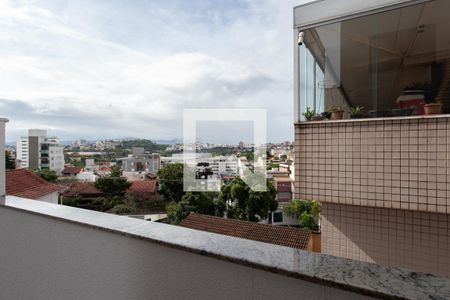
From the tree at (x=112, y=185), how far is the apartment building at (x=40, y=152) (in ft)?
12.0

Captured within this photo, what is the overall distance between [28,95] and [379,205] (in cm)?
513

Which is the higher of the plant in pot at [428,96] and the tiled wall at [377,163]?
the plant in pot at [428,96]

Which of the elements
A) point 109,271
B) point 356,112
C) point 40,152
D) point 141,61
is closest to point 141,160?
point 141,61

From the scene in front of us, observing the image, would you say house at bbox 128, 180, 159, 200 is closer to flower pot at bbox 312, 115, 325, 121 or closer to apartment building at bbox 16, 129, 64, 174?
apartment building at bbox 16, 129, 64, 174

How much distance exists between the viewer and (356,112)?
2.12 metres

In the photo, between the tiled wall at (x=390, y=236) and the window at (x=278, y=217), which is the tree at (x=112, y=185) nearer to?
the tiled wall at (x=390, y=236)

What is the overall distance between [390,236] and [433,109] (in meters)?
0.96

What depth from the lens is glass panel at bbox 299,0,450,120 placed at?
6.55ft

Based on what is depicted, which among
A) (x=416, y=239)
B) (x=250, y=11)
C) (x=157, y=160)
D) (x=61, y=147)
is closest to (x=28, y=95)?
(x=61, y=147)

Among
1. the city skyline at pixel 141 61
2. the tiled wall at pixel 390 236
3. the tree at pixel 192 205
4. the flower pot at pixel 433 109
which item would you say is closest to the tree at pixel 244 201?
the tree at pixel 192 205

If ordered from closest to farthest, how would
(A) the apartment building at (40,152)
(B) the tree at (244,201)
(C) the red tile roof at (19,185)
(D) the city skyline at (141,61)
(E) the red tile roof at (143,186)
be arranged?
(C) the red tile roof at (19,185)
(D) the city skyline at (141,61)
(A) the apartment building at (40,152)
(E) the red tile roof at (143,186)
(B) the tree at (244,201)

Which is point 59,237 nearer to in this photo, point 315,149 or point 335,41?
point 315,149

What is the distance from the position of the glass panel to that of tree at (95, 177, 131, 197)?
8.64 m

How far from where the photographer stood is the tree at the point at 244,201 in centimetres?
1177
